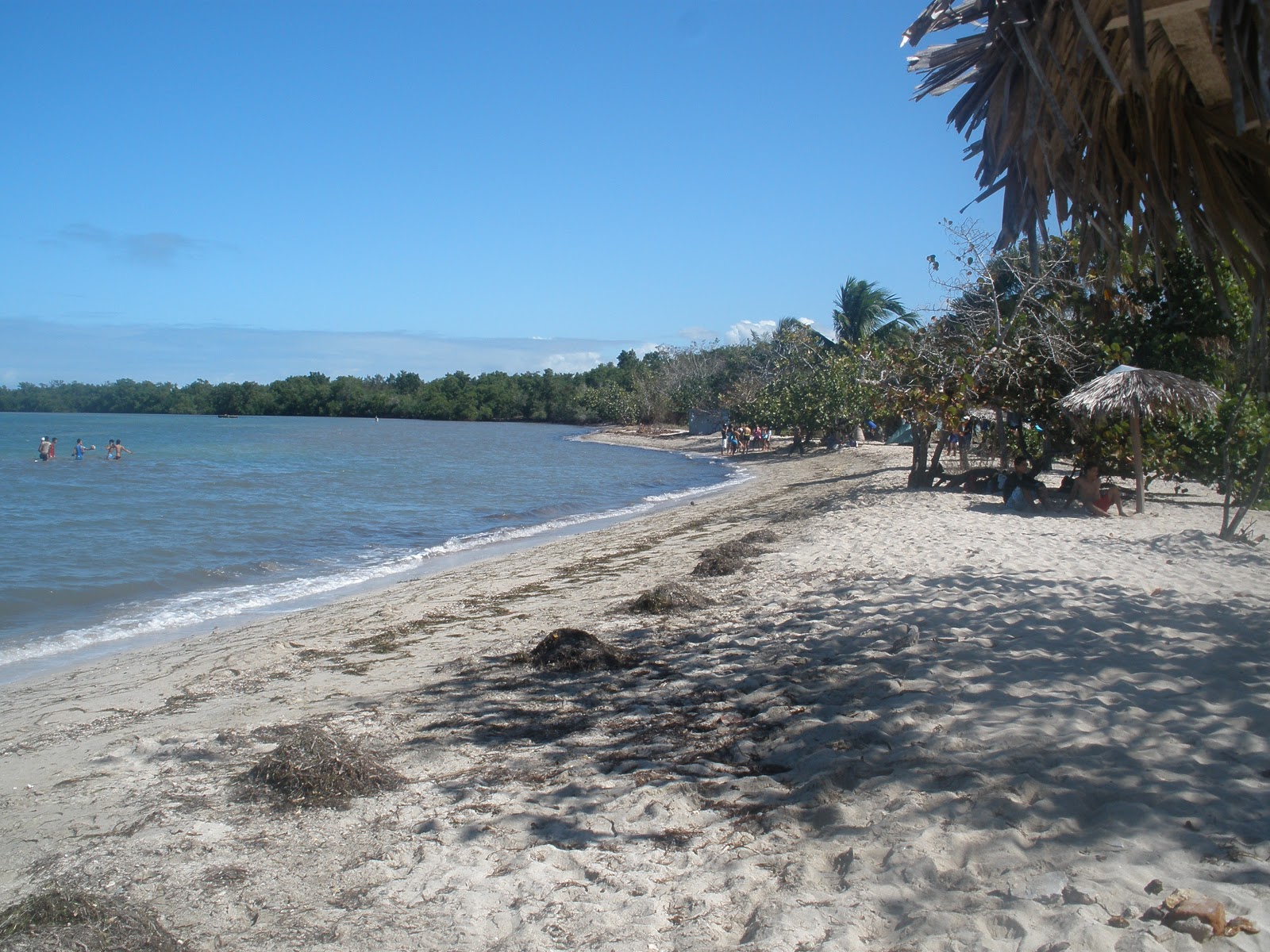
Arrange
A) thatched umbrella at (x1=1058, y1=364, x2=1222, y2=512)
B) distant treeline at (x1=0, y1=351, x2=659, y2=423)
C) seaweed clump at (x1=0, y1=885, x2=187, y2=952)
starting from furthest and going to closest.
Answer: distant treeline at (x1=0, y1=351, x2=659, y2=423), thatched umbrella at (x1=1058, y1=364, x2=1222, y2=512), seaweed clump at (x1=0, y1=885, x2=187, y2=952)

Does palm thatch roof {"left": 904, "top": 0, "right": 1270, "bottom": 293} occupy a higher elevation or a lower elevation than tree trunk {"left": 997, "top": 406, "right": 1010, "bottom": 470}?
higher

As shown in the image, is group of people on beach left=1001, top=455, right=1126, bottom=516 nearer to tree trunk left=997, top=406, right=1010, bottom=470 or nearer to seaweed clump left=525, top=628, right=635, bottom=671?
tree trunk left=997, top=406, right=1010, bottom=470

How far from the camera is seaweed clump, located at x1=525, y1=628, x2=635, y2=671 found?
5.95 meters

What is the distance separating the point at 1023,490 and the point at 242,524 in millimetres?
14626

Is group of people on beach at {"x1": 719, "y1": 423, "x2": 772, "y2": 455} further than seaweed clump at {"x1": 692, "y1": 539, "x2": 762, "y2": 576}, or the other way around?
group of people on beach at {"x1": 719, "y1": 423, "x2": 772, "y2": 455}

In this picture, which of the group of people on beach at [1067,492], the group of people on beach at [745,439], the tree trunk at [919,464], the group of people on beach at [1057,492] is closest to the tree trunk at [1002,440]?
the tree trunk at [919,464]

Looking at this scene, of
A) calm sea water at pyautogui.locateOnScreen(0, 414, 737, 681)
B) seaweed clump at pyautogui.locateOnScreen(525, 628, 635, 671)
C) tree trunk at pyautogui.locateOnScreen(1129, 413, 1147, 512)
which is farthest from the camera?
tree trunk at pyautogui.locateOnScreen(1129, 413, 1147, 512)

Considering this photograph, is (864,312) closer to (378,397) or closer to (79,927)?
(79,927)

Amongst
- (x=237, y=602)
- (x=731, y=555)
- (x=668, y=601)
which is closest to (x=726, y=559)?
(x=731, y=555)

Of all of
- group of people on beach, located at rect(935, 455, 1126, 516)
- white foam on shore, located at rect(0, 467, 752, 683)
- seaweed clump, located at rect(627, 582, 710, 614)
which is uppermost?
group of people on beach, located at rect(935, 455, 1126, 516)

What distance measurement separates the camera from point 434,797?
4.06 meters

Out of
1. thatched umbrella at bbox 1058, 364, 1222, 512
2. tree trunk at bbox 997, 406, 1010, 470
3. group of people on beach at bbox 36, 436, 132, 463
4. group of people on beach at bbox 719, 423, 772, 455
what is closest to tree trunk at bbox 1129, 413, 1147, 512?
thatched umbrella at bbox 1058, 364, 1222, 512

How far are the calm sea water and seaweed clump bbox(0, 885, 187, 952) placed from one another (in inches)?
240

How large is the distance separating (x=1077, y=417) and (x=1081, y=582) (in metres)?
6.40
